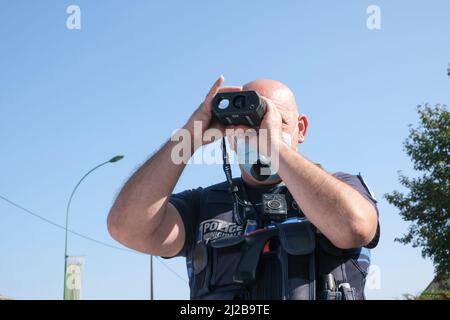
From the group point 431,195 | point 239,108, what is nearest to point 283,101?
point 239,108

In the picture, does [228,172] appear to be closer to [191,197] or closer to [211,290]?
[191,197]

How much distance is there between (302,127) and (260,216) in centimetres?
63

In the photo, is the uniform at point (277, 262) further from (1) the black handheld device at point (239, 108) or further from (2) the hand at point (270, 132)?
(1) the black handheld device at point (239, 108)

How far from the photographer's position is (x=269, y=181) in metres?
3.20

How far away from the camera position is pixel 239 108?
272 cm

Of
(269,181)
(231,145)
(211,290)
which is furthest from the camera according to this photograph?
(269,181)

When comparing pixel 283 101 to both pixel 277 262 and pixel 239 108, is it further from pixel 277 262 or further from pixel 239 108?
pixel 277 262

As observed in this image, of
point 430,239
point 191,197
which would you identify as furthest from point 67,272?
point 191,197

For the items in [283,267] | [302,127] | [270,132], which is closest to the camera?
[283,267]

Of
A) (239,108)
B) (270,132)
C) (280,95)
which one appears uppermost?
(280,95)

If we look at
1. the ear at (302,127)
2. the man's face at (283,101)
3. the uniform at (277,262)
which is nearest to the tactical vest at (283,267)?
the uniform at (277,262)

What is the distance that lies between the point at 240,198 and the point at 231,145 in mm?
318

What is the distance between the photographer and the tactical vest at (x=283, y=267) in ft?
8.57

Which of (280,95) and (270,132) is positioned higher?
(280,95)
